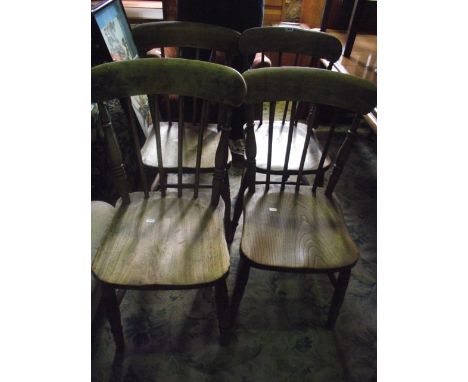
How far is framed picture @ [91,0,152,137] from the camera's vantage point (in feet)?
5.57

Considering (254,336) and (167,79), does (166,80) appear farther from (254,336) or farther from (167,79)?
(254,336)

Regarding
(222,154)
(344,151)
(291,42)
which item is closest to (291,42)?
(291,42)

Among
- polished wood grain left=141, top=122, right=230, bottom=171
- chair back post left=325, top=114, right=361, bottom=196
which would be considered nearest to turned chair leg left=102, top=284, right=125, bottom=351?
polished wood grain left=141, top=122, right=230, bottom=171

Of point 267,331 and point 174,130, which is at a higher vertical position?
point 174,130

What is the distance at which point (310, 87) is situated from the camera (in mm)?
1109

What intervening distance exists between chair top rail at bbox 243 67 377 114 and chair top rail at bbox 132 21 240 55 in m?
0.51

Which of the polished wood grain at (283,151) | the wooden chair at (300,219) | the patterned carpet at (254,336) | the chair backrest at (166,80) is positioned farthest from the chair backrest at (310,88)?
the patterned carpet at (254,336)

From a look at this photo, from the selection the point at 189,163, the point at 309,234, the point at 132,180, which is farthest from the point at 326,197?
the point at 132,180

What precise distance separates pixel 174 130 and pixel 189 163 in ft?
1.03

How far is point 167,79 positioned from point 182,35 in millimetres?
588

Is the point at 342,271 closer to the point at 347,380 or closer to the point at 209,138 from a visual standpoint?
the point at 347,380

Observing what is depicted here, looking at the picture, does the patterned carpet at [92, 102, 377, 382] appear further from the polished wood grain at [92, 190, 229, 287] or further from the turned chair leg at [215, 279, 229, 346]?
the polished wood grain at [92, 190, 229, 287]

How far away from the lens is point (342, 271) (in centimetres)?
115

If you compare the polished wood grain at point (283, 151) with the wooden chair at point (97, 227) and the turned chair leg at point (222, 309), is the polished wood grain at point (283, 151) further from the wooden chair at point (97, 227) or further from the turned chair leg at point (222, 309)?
the wooden chair at point (97, 227)
